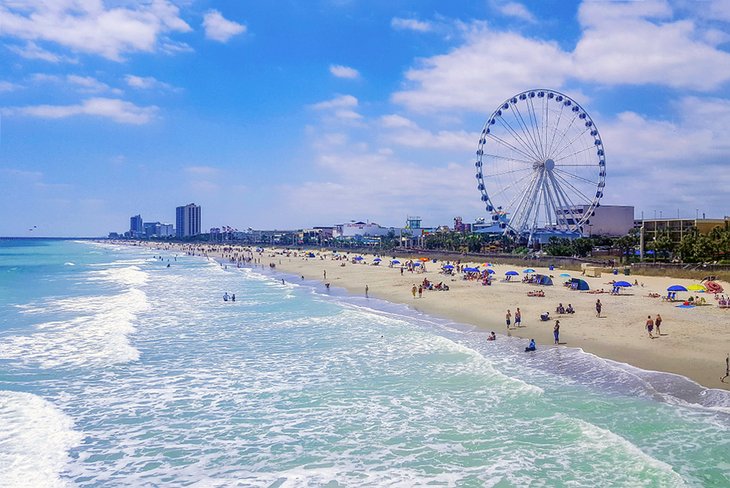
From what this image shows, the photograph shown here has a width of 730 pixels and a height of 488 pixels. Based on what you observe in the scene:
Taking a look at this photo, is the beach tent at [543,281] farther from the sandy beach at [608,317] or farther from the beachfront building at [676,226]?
the beachfront building at [676,226]

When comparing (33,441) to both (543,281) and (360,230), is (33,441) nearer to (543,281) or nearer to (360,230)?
(543,281)

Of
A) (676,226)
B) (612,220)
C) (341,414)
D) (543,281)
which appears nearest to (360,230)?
(612,220)

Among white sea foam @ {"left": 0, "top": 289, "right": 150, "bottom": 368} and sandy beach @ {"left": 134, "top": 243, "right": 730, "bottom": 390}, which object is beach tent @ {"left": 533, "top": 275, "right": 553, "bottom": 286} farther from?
white sea foam @ {"left": 0, "top": 289, "right": 150, "bottom": 368}

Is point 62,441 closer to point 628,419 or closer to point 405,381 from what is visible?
point 405,381

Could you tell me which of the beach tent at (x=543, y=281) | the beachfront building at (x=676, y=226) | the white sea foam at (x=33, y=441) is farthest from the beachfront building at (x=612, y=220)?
the white sea foam at (x=33, y=441)

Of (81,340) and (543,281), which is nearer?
(81,340)

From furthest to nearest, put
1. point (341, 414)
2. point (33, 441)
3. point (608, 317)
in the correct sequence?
1. point (608, 317)
2. point (341, 414)
3. point (33, 441)

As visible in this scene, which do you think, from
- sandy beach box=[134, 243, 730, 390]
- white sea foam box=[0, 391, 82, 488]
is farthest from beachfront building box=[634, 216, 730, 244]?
white sea foam box=[0, 391, 82, 488]
